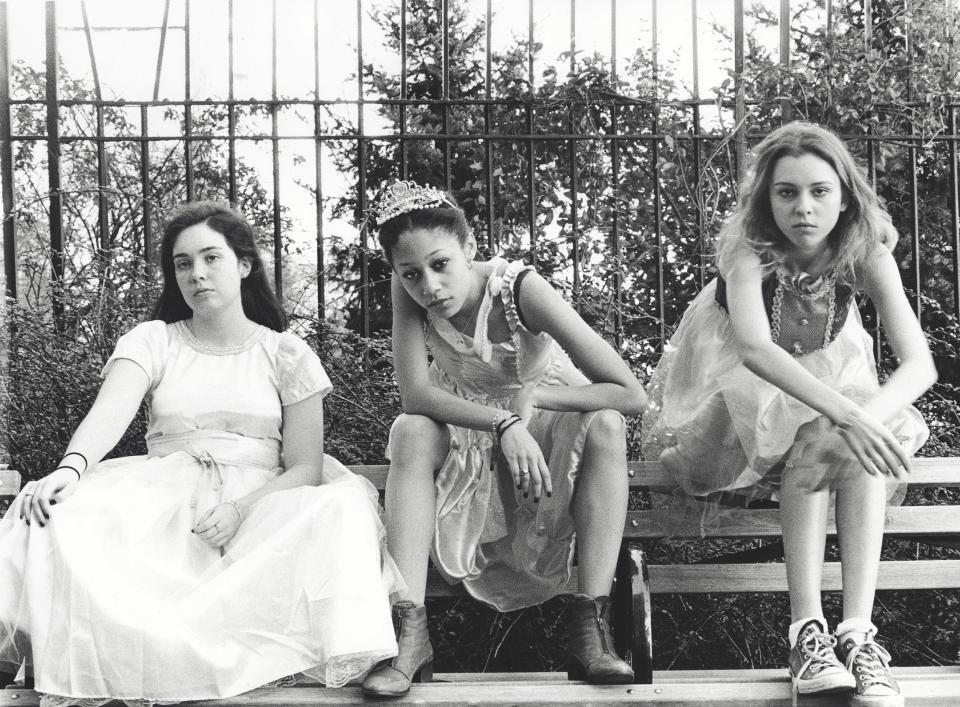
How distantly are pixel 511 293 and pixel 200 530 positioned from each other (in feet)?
3.16

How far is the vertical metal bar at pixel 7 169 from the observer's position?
3.82 m

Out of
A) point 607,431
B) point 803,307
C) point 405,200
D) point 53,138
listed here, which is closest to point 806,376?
point 803,307

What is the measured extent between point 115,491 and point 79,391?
1.25m

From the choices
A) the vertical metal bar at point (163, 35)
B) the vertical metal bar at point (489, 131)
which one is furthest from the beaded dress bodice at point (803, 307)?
the vertical metal bar at point (163, 35)

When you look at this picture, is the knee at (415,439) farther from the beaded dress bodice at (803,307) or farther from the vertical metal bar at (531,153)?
the vertical metal bar at (531,153)

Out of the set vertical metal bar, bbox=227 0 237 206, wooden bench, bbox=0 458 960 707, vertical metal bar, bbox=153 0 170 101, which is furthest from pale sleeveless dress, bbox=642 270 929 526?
vertical metal bar, bbox=153 0 170 101

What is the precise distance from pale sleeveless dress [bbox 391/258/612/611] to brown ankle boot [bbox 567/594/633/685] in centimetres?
33

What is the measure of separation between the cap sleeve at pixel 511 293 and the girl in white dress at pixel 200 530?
524 mm

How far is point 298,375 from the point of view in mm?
2623

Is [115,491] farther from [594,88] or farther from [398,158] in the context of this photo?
[594,88]

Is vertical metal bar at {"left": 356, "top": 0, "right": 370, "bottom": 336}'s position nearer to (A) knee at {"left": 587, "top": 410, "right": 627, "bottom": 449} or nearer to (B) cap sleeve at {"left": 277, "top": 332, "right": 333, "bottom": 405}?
(B) cap sleeve at {"left": 277, "top": 332, "right": 333, "bottom": 405}

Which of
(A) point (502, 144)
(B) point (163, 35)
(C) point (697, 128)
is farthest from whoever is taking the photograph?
(A) point (502, 144)

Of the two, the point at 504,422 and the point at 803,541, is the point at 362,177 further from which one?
the point at 803,541

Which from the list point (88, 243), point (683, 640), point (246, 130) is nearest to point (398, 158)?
point (246, 130)
